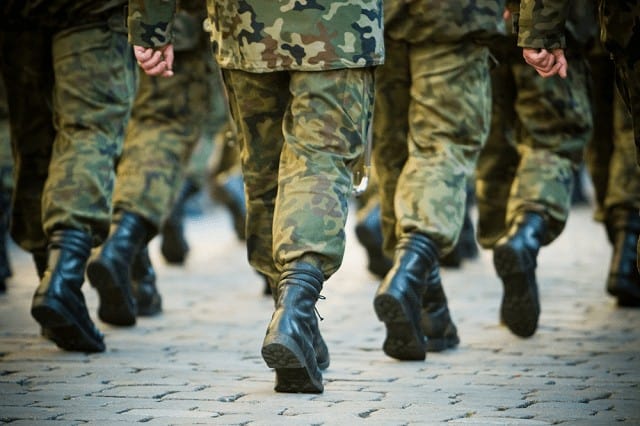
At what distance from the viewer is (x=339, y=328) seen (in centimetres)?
611

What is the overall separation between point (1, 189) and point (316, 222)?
3.51 m

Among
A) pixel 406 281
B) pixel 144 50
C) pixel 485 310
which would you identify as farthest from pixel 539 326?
pixel 144 50

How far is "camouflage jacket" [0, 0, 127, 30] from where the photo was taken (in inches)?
209

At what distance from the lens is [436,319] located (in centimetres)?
543

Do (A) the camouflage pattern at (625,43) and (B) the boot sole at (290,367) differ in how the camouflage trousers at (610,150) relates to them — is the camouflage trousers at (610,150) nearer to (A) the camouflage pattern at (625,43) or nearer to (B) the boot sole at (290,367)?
(A) the camouflage pattern at (625,43)

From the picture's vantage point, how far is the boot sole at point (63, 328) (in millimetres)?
5020

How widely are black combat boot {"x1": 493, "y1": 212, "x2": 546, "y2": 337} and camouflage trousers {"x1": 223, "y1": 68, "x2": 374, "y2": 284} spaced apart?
4.15 ft

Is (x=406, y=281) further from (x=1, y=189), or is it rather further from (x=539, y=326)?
(x=1, y=189)

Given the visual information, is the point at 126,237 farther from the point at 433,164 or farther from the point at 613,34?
the point at 613,34

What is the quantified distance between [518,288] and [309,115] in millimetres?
1582

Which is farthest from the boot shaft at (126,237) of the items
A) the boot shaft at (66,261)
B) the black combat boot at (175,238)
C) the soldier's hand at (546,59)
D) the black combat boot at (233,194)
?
the black combat boot at (233,194)

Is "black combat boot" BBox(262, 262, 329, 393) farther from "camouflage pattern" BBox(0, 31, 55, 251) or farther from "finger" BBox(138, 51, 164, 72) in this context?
"camouflage pattern" BBox(0, 31, 55, 251)

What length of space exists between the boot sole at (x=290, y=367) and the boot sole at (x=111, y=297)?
1.60 m

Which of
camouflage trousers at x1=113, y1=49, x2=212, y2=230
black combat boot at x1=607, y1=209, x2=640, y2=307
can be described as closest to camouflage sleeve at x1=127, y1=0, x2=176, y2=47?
camouflage trousers at x1=113, y1=49, x2=212, y2=230
